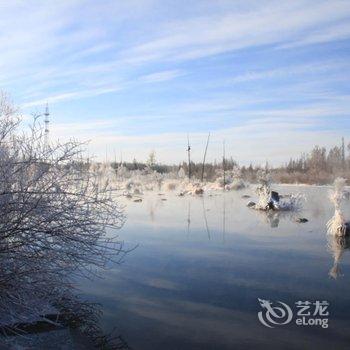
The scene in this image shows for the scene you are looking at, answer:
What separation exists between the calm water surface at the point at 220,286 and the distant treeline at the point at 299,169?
32446 mm

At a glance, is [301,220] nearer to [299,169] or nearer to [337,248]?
[337,248]

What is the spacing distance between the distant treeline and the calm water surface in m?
32.4

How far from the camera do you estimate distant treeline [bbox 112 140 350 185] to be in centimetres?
6228

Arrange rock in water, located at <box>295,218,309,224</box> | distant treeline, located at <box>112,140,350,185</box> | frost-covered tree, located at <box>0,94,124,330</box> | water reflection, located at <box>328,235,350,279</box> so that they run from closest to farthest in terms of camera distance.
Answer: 1. frost-covered tree, located at <box>0,94,124,330</box>
2. water reflection, located at <box>328,235,350,279</box>
3. rock in water, located at <box>295,218,309,224</box>
4. distant treeline, located at <box>112,140,350,185</box>

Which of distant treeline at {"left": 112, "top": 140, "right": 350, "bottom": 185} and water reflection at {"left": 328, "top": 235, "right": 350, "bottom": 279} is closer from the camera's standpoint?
water reflection at {"left": 328, "top": 235, "right": 350, "bottom": 279}

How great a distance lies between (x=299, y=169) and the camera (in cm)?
7775

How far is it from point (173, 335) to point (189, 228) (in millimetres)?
13065

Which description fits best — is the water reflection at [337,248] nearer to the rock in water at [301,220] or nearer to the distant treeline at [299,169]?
the rock in water at [301,220]

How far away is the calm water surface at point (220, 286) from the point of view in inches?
366

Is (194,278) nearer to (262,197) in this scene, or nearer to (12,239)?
(12,239)

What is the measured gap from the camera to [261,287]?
12336 mm

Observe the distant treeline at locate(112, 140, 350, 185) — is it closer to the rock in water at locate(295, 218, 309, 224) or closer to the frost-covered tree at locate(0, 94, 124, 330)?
the rock in water at locate(295, 218, 309, 224)

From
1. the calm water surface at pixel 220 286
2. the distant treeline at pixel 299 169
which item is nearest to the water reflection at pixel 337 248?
the calm water surface at pixel 220 286

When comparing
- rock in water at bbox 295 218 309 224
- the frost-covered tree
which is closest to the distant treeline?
rock in water at bbox 295 218 309 224
